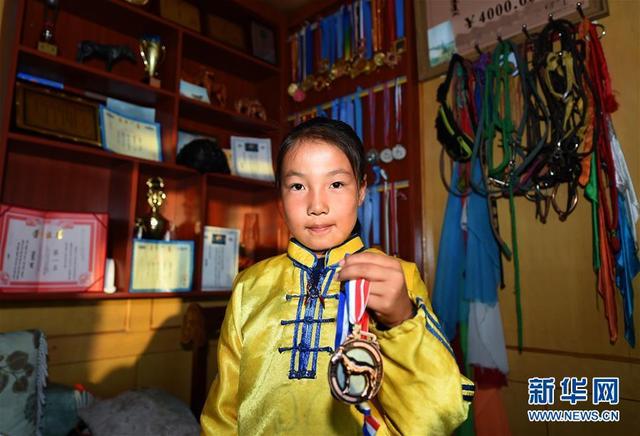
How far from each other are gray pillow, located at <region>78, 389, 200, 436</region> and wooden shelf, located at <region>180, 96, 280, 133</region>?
1.48m

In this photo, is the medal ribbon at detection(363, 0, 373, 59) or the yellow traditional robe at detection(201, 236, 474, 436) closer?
the yellow traditional robe at detection(201, 236, 474, 436)

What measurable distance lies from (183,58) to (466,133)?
1733 millimetres

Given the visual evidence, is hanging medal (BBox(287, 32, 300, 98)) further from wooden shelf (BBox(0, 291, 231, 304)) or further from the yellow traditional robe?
the yellow traditional robe

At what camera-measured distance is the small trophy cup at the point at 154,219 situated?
2.12 meters

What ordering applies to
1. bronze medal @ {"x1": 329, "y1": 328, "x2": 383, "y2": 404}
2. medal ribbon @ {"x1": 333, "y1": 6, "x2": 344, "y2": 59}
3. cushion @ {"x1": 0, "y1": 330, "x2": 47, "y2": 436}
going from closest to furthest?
1. bronze medal @ {"x1": 329, "y1": 328, "x2": 383, "y2": 404}
2. cushion @ {"x1": 0, "y1": 330, "x2": 47, "y2": 436}
3. medal ribbon @ {"x1": 333, "y1": 6, "x2": 344, "y2": 59}

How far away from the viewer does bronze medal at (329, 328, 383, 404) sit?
21.5 inches

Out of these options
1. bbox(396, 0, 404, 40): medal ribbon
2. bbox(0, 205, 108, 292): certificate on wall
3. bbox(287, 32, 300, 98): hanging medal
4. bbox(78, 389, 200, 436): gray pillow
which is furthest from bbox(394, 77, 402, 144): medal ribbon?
bbox(78, 389, 200, 436): gray pillow

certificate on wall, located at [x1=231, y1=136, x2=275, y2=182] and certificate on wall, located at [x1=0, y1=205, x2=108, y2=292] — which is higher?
certificate on wall, located at [x1=231, y1=136, x2=275, y2=182]

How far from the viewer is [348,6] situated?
261cm

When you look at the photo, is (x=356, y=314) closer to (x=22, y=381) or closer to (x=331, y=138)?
(x=331, y=138)

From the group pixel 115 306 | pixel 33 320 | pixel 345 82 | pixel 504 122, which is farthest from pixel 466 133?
pixel 33 320

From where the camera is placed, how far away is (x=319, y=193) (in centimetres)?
81

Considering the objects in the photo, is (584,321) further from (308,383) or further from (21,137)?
(21,137)

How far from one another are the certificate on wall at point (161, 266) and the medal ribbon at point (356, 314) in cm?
166
